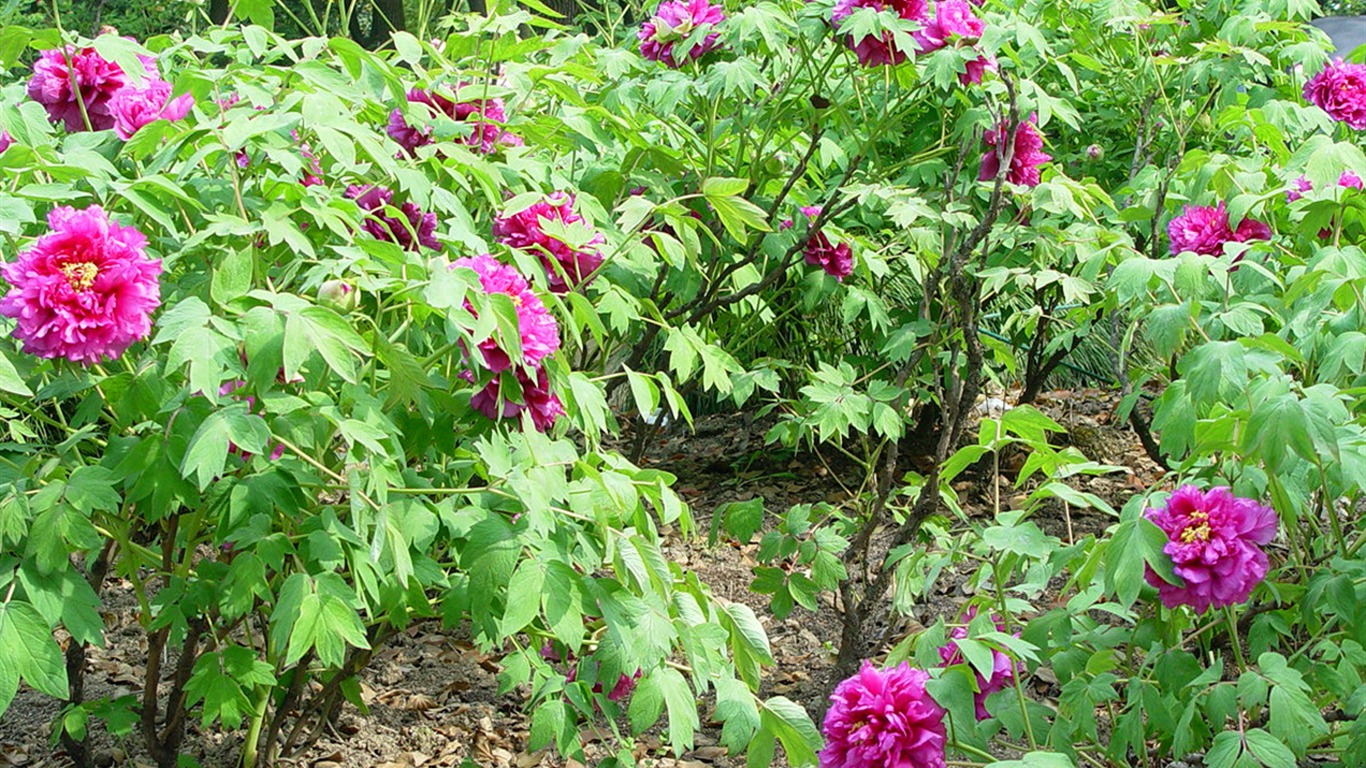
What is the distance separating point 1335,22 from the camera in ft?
31.4

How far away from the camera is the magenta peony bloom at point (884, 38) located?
2.61 m

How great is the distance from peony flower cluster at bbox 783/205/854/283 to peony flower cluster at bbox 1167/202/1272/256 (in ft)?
2.61

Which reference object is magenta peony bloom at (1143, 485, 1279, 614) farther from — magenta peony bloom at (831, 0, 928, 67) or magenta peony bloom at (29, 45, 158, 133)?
magenta peony bloom at (29, 45, 158, 133)

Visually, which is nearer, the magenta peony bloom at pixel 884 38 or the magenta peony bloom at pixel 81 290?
the magenta peony bloom at pixel 81 290

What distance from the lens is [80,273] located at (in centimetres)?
163

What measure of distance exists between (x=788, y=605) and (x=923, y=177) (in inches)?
46.0

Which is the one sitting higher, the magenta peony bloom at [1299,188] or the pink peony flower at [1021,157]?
the magenta peony bloom at [1299,188]

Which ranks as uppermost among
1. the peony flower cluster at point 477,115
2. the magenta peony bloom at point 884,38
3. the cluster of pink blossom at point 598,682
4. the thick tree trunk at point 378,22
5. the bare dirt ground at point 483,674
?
the magenta peony bloom at point 884,38

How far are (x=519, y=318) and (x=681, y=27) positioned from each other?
149 centimetres

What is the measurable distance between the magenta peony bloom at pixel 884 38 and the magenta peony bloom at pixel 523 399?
1.11 m

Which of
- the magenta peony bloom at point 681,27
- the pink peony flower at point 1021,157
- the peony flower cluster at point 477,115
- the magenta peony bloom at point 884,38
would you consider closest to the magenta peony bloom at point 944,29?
the magenta peony bloom at point 884,38

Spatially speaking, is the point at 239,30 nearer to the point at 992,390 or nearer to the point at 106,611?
the point at 106,611

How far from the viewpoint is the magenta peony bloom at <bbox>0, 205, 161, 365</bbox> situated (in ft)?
5.28

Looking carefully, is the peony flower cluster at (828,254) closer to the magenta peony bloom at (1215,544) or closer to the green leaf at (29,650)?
the magenta peony bloom at (1215,544)
